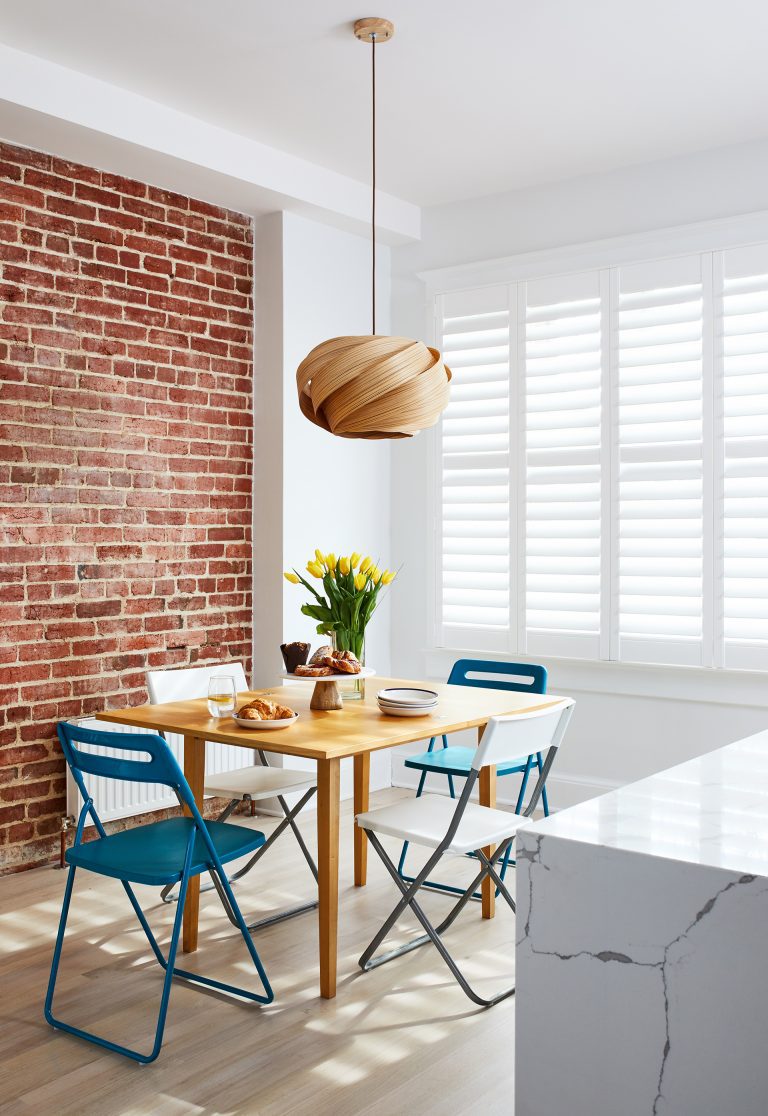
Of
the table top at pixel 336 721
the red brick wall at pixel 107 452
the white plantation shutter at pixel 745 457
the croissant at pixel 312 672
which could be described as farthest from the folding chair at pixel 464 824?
the red brick wall at pixel 107 452

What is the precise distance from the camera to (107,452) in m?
4.30

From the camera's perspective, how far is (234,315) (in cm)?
493

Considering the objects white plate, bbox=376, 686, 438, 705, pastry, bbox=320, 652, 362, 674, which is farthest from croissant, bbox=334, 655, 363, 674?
white plate, bbox=376, 686, 438, 705

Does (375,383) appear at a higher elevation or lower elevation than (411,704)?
higher

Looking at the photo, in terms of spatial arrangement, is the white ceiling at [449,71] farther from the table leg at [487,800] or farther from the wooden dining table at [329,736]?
the table leg at [487,800]

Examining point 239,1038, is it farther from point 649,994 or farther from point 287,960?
point 649,994

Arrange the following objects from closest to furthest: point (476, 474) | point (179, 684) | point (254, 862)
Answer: point (254, 862), point (179, 684), point (476, 474)

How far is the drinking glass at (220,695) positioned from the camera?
307 centimetres

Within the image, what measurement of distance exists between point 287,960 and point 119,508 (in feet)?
6.85

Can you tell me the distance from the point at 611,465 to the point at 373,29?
217cm

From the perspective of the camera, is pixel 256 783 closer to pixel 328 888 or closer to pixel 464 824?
pixel 328 888

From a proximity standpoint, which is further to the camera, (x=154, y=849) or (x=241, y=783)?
(x=241, y=783)

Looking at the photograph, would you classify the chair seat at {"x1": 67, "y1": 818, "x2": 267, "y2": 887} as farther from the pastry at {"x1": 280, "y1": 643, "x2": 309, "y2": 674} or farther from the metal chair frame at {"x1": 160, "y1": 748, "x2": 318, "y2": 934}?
the pastry at {"x1": 280, "y1": 643, "x2": 309, "y2": 674}

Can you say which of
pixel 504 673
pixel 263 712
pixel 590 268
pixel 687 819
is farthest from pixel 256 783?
pixel 590 268
